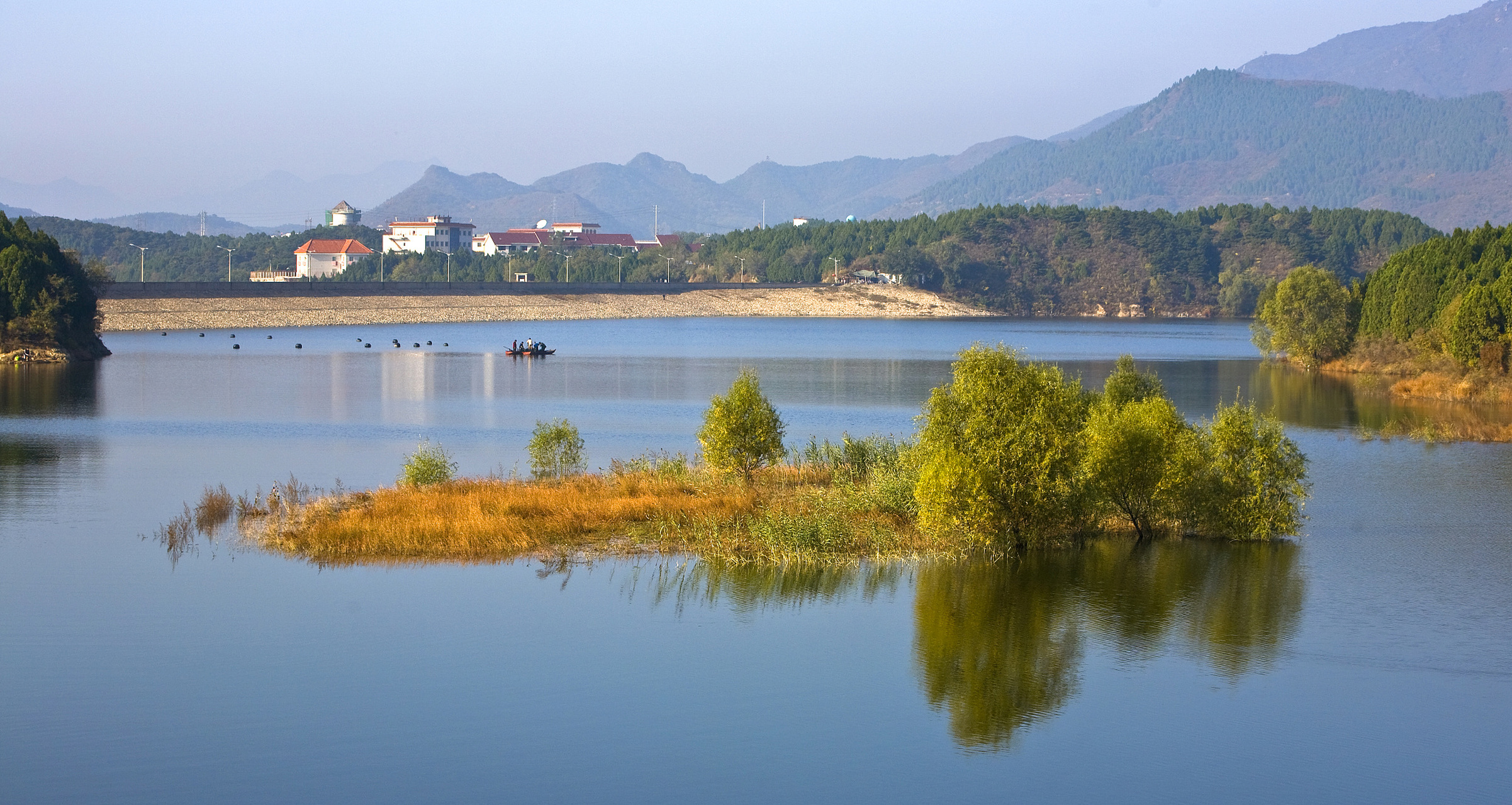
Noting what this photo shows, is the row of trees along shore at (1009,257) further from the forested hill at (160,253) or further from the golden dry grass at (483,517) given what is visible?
the golden dry grass at (483,517)

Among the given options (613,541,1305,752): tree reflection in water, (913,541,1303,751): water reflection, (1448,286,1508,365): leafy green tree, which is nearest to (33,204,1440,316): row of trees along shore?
(1448,286,1508,365): leafy green tree

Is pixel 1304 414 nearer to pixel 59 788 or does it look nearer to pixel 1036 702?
pixel 1036 702

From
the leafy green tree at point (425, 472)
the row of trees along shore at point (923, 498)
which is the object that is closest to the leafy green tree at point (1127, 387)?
the row of trees along shore at point (923, 498)

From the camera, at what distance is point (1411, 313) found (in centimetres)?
6228

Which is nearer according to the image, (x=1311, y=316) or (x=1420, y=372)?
(x=1420, y=372)

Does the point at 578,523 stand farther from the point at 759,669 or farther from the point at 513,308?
the point at 513,308

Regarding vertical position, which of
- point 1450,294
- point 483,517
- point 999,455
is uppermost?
point 1450,294

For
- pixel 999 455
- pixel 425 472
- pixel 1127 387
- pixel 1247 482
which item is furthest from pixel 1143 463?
pixel 425 472

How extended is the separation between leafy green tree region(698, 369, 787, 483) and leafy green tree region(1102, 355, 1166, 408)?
7.07 metres

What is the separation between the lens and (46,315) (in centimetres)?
6662

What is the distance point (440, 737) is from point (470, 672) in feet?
7.42

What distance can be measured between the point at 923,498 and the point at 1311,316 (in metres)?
54.8

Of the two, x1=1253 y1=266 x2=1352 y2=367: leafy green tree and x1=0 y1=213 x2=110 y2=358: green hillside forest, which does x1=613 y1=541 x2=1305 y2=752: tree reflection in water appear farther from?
x1=0 y1=213 x2=110 y2=358: green hillside forest

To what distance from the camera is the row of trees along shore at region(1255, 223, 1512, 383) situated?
5256 centimetres
